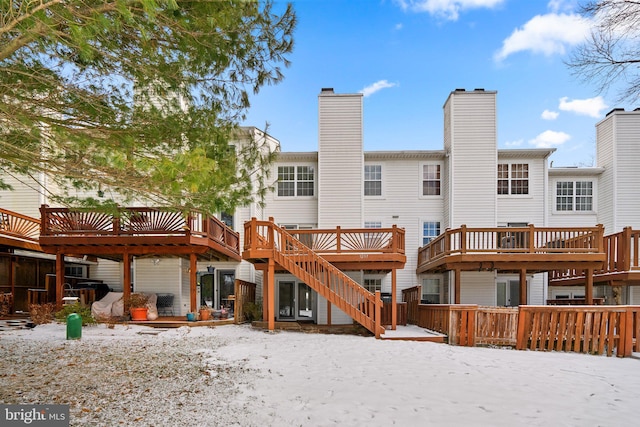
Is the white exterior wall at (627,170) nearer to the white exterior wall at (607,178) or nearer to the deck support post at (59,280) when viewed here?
the white exterior wall at (607,178)

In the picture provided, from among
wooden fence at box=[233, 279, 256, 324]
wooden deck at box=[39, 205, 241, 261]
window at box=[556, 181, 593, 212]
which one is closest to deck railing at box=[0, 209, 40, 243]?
wooden deck at box=[39, 205, 241, 261]

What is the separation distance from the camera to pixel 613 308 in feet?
30.5

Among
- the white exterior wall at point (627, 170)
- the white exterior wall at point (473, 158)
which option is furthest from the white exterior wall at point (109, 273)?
the white exterior wall at point (627, 170)

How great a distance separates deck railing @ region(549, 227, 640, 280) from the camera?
41.9 feet

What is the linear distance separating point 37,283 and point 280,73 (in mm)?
14935

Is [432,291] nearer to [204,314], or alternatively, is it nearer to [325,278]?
[325,278]

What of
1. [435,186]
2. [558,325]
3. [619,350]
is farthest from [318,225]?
[619,350]

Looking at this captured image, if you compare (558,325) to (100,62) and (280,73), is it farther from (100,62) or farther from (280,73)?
(100,62)

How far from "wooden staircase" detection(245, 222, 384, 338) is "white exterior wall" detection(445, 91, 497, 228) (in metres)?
7.48

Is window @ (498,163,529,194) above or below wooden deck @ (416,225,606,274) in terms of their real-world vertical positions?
above

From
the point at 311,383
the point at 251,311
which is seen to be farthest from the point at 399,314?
the point at 311,383

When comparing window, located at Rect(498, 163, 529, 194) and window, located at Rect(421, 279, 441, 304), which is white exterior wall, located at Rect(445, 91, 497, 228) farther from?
window, located at Rect(421, 279, 441, 304)

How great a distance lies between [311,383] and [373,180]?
41.8ft

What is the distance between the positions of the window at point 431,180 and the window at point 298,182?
5.01 meters
